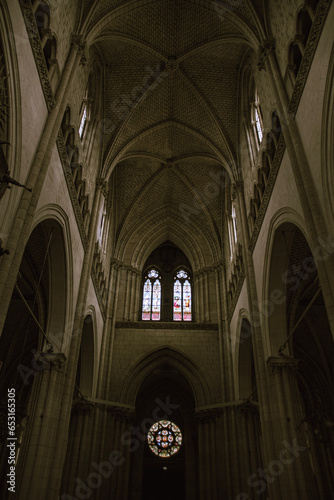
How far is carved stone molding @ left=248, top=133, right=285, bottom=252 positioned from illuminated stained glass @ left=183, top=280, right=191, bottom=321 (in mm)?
7295

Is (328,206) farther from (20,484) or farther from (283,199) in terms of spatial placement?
(20,484)

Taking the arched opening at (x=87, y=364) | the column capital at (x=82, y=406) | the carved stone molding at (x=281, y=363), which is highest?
the arched opening at (x=87, y=364)

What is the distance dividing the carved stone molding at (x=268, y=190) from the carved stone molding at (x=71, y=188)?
506 cm

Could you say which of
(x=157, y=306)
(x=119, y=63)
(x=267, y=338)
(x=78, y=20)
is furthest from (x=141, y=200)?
(x=267, y=338)

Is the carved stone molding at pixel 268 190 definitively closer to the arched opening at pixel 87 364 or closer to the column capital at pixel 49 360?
the column capital at pixel 49 360

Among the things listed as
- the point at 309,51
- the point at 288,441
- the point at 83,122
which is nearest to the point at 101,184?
the point at 83,122

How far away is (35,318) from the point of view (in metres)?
8.80

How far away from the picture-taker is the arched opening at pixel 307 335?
10.6 m

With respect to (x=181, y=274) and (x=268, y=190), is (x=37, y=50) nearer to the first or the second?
(x=268, y=190)

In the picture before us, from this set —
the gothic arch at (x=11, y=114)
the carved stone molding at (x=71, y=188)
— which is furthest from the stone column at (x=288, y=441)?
the gothic arch at (x=11, y=114)

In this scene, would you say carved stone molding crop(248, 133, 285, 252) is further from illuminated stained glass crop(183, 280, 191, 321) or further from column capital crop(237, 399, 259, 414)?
illuminated stained glass crop(183, 280, 191, 321)

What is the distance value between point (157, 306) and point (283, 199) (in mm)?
11184

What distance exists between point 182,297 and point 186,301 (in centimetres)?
31

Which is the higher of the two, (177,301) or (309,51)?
→ (177,301)
